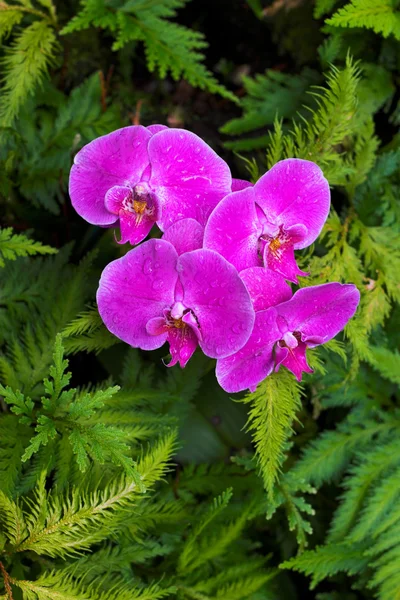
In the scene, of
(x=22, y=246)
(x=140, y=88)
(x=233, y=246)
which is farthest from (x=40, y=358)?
(x=140, y=88)

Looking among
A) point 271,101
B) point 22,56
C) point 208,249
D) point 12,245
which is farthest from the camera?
point 271,101

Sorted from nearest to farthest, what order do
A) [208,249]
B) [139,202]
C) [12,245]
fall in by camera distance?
[208,249] → [139,202] → [12,245]

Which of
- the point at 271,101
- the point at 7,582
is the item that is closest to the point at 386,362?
the point at 271,101

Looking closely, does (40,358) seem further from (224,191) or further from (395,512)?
(395,512)

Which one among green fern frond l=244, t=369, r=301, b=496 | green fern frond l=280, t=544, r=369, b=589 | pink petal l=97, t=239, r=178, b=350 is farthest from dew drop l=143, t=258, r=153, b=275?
green fern frond l=280, t=544, r=369, b=589

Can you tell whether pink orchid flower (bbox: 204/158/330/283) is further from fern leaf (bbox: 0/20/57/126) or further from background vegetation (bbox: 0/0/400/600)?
fern leaf (bbox: 0/20/57/126)

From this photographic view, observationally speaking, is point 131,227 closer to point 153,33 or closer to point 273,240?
point 273,240
